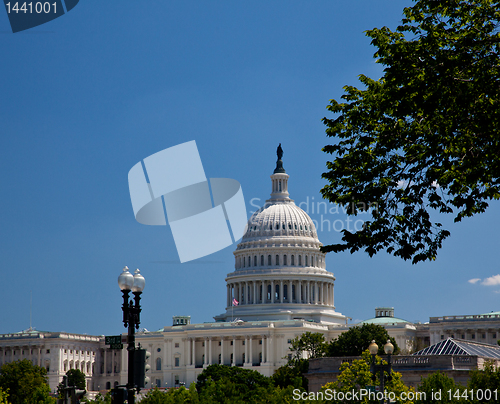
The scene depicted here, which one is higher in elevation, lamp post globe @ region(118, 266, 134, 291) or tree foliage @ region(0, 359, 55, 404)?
lamp post globe @ region(118, 266, 134, 291)

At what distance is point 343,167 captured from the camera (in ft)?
111

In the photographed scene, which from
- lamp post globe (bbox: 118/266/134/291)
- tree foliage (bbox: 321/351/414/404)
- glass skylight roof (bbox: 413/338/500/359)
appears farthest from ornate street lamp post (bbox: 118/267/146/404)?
glass skylight roof (bbox: 413/338/500/359)

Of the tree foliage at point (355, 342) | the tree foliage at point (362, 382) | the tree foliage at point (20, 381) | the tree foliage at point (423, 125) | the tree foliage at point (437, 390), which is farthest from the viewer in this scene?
the tree foliage at point (355, 342)

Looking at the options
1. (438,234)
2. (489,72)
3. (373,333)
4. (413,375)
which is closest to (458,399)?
(413,375)

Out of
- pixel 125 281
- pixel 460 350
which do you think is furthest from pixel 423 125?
pixel 460 350

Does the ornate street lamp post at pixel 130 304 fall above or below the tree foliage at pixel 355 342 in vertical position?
below

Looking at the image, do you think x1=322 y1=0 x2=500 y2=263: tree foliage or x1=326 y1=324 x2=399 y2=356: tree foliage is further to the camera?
x1=326 y1=324 x2=399 y2=356: tree foliage

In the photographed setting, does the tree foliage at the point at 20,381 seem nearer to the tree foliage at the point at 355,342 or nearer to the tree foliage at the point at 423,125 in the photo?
the tree foliage at the point at 355,342

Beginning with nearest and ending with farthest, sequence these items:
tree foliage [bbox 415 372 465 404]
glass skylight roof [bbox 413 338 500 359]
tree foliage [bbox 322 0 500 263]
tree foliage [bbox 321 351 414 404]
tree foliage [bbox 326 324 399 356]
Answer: tree foliage [bbox 322 0 500 263] < tree foliage [bbox 415 372 465 404] < tree foliage [bbox 321 351 414 404] < glass skylight roof [bbox 413 338 500 359] < tree foliage [bbox 326 324 399 356]

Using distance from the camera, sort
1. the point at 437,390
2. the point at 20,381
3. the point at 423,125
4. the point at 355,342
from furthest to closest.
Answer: the point at 20,381
the point at 355,342
the point at 437,390
the point at 423,125

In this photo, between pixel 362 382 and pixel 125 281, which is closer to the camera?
pixel 125 281

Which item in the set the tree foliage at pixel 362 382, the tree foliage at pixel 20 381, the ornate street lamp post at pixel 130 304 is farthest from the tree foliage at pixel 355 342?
the ornate street lamp post at pixel 130 304

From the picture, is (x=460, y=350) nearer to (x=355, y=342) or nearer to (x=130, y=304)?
(x=130, y=304)

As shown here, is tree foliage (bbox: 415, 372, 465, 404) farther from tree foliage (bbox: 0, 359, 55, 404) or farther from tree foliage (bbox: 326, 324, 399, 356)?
tree foliage (bbox: 0, 359, 55, 404)
